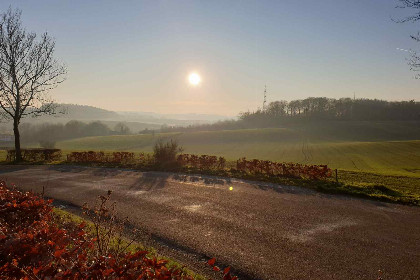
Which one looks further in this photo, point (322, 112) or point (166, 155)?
point (322, 112)

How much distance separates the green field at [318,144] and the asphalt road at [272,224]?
25798mm

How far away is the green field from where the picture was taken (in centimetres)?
4332

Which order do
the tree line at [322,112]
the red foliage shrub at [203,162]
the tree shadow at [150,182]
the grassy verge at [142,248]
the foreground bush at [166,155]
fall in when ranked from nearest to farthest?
the grassy verge at [142,248], the tree shadow at [150,182], the red foliage shrub at [203,162], the foreground bush at [166,155], the tree line at [322,112]

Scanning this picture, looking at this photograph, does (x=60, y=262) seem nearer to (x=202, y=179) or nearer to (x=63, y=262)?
(x=63, y=262)

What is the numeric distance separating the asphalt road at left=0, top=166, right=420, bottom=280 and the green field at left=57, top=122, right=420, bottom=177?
25798mm

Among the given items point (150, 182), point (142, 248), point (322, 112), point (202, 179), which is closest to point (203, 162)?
point (202, 179)

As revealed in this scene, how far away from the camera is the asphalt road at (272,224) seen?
6.77 meters

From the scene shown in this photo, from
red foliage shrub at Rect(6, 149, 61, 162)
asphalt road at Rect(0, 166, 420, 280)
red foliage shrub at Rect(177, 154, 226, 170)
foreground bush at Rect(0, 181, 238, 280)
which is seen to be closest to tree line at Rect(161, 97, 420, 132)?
red foliage shrub at Rect(6, 149, 61, 162)

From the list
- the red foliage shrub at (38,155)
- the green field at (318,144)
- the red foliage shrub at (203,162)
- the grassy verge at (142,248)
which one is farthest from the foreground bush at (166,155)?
the green field at (318,144)

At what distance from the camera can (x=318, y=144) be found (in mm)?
63219

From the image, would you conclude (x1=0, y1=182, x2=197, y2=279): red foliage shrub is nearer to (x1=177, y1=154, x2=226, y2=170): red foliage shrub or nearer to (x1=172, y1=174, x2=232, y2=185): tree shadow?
(x1=172, y1=174, x2=232, y2=185): tree shadow

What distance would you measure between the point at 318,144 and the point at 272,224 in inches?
2285

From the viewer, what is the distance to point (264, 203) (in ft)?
39.1

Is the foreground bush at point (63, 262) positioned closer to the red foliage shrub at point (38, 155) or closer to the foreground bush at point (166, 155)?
the foreground bush at point (166, 155)
